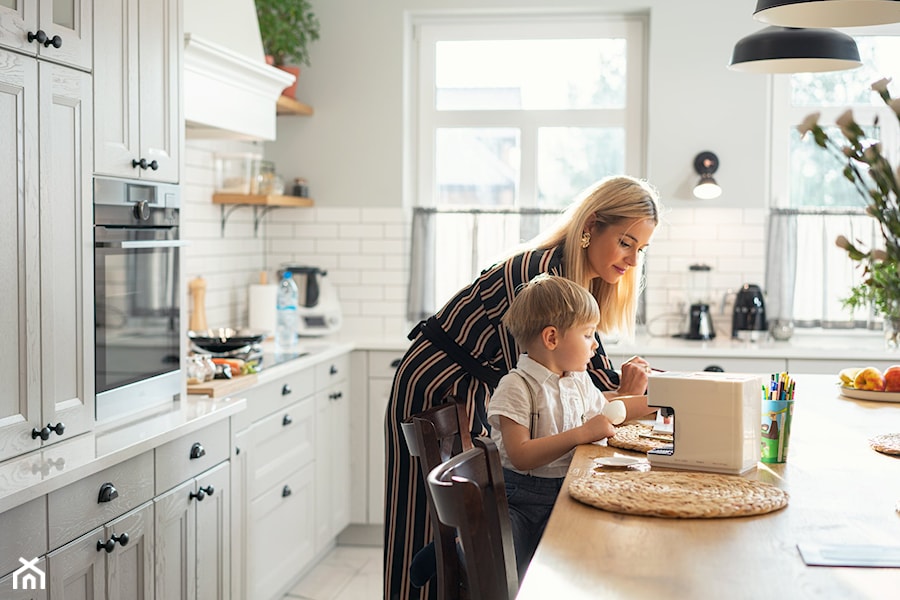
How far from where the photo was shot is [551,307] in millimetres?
2305

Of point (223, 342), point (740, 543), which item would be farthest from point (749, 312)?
point (740, 543)

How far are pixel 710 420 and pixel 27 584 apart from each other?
1385 mm

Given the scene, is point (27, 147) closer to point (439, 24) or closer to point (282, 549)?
point (282, 549)

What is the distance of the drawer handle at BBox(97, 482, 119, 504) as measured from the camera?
237 cm

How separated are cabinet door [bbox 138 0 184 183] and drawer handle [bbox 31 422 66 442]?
0.75m

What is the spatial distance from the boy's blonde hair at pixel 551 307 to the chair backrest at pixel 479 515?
1.56 ft

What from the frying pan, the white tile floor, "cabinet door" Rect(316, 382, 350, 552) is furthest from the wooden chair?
"cabinet door" Rect(316, 382, 350, 552)

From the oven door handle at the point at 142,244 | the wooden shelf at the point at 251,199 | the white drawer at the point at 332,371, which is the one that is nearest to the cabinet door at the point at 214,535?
the oven door handle at the point at 142,244

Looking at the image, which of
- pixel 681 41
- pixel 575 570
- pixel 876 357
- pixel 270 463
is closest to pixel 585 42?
pixel 681 41

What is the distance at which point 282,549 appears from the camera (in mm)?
4074

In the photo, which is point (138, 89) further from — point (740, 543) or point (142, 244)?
point (740, 543)

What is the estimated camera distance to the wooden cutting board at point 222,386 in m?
3.26

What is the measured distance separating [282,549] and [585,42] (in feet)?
9.65

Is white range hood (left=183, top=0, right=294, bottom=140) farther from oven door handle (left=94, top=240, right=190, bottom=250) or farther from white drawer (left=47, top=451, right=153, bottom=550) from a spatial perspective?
white drawer (left=47, top=451, right=153, bottom=550)
